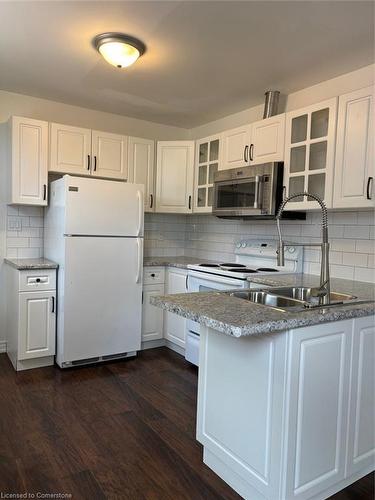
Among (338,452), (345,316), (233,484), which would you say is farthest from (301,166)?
(233,484)

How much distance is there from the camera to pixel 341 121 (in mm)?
2447

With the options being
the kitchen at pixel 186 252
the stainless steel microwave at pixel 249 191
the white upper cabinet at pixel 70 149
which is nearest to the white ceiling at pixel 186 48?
the kitchen at pixel 186 252

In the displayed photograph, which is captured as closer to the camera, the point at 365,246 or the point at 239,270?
the point at 365,246

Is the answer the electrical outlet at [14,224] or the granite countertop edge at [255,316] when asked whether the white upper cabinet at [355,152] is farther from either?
the electrical outlet at [14,224]

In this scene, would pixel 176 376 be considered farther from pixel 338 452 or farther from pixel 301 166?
pixel 301 166

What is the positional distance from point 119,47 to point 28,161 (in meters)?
1.44

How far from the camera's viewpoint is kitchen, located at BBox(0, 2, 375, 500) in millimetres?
1685

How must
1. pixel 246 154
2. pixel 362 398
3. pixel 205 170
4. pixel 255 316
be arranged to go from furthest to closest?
pixel 205 170 → pixel 246 154 → pixel 362 398 → pixel 255 316

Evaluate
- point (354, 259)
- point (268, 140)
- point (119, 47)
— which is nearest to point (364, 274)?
point (354, 259)

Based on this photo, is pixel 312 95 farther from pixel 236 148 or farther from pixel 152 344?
pixel 152 344

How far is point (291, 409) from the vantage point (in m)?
1.52

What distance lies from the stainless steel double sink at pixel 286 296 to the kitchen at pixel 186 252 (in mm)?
12

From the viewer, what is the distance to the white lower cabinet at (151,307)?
3.71m

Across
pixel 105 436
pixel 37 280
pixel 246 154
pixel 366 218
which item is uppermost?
pixel 246 154
